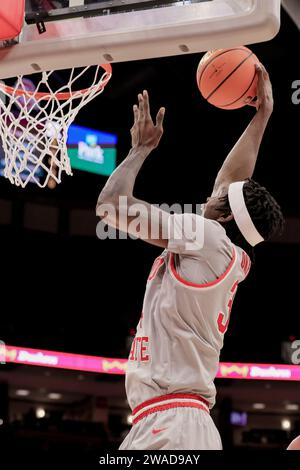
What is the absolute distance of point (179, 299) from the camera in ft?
8.27

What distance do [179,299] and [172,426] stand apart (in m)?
0.42

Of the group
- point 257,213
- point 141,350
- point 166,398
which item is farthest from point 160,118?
point 166,398

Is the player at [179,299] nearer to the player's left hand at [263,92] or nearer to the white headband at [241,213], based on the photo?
A: the white headband at [241,213]

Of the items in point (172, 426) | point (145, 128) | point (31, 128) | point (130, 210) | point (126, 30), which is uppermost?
point (31, 128)

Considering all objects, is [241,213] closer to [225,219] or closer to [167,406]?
[225,219]

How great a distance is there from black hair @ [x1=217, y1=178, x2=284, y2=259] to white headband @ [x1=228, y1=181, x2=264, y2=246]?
13mm

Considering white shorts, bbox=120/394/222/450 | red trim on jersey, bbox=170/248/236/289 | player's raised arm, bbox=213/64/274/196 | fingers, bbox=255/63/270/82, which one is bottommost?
white shorts, bbox=120/394/222/450

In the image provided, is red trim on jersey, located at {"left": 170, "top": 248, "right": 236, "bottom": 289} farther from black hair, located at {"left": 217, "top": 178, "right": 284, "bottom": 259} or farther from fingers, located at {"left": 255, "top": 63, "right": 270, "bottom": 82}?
fingers, located at {"left": 255, "top": 63, "right": 270, "bottom": 82}

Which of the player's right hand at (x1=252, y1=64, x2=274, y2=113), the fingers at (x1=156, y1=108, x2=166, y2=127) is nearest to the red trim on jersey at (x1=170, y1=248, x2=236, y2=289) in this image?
the fingers at (x1=156, y1=108, x2=166, y2=127)

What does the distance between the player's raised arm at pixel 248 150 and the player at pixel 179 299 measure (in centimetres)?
52

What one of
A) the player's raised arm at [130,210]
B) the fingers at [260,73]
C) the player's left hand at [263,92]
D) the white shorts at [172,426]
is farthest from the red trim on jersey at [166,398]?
the fingers at [260,73]

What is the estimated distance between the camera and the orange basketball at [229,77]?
3223 mm

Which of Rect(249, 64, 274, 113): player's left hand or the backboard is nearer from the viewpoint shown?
the backboard

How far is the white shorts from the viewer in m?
2.37
